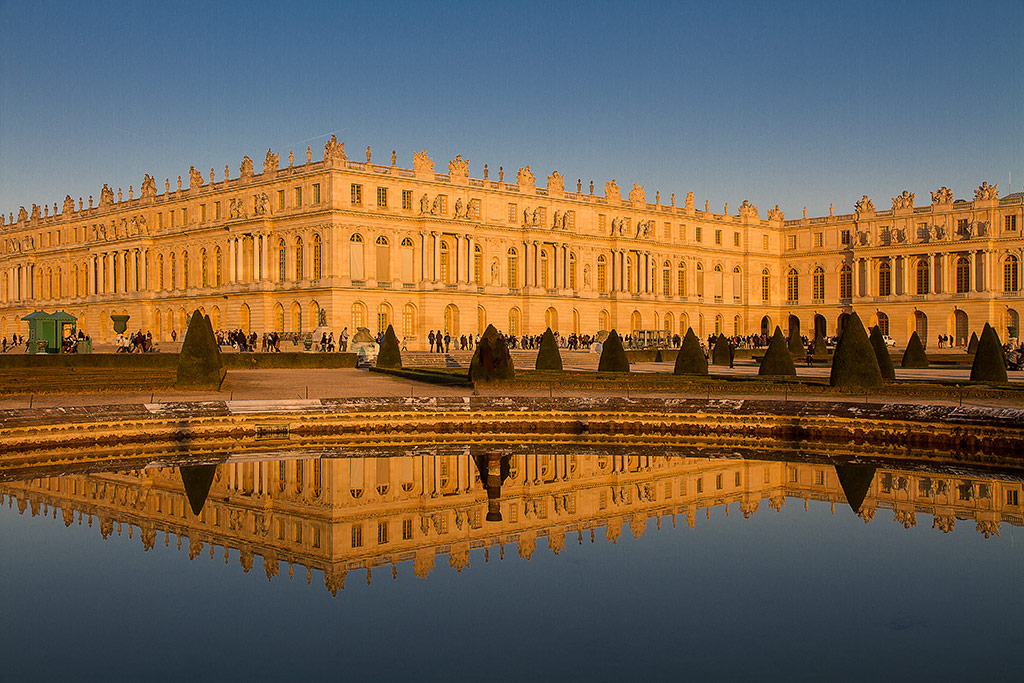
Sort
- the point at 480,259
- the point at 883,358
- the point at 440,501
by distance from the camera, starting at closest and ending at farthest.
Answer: the point at 440,501 < the point at 883,358 < the point at 480,259

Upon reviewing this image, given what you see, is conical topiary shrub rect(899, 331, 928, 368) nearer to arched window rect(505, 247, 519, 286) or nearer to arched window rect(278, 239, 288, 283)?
arched window rect(505, 247, 519, 286)

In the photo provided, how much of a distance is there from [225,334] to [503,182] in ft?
62.7

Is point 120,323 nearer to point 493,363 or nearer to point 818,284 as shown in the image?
point 493,363

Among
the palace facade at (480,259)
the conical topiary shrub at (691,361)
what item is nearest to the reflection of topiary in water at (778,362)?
the conical topiary shrub at (691,361)

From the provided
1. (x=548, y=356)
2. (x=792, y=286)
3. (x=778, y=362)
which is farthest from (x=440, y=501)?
(x=792, y=286)

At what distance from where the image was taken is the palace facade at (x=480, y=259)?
178 feet

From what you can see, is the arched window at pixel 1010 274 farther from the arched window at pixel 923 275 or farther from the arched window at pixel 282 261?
the arched window at pixel 282 261

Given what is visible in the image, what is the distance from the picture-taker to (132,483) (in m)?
13.6

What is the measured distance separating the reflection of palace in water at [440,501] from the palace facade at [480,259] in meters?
38.7

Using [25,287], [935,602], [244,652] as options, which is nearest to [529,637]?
[244,652]

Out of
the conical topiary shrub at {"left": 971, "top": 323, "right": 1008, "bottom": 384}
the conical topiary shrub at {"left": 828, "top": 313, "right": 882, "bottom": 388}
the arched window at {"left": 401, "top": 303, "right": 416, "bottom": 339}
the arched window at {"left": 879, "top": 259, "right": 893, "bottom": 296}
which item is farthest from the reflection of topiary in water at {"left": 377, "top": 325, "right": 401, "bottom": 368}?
the arched window at {"left": 879, "top": 259, "right": 893, "bottom": 296}

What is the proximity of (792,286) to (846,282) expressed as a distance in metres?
4.47

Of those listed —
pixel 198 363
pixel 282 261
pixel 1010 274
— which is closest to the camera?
pixel 198 363

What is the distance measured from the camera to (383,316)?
178 feet
